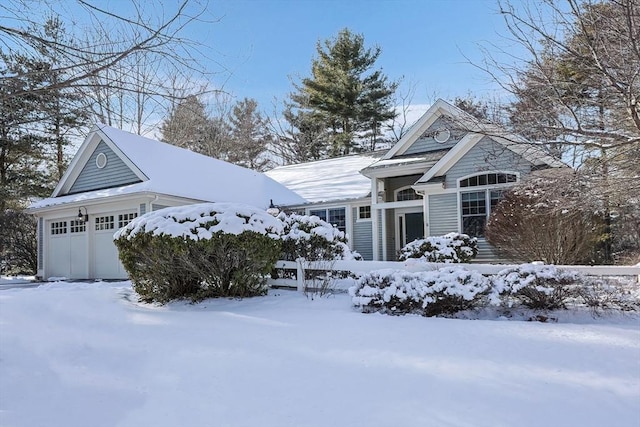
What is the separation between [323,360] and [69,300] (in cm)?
523

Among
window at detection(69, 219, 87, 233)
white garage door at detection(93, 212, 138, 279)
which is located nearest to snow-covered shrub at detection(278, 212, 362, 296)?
white garage door at detection(93, 212, 138, 279)

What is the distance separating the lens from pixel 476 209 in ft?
44.7

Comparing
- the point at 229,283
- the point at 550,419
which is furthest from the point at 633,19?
the point at 229,283

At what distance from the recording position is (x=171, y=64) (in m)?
4.68

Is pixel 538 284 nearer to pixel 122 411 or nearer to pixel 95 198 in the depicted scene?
pixel 122 411

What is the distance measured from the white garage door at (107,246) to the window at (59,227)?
5.59 ft

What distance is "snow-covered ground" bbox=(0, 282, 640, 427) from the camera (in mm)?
3186

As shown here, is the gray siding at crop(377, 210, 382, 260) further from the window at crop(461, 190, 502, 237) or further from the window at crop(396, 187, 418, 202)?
the window at crop(461, 190, 502, 237)

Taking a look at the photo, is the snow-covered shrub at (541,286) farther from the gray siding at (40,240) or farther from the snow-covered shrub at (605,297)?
the gray siding at (40,240)

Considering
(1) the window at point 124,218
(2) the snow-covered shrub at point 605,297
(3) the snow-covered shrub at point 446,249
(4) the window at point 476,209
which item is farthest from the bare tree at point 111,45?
(4) the window at point 476,209

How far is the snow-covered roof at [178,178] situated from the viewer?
1432cm

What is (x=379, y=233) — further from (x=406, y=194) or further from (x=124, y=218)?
(x=124, y=218)

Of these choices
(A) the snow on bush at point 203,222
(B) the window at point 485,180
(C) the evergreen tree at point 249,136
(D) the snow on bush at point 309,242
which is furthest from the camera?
(C) the evergreen tree at point 249,136

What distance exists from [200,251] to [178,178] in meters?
9.13
